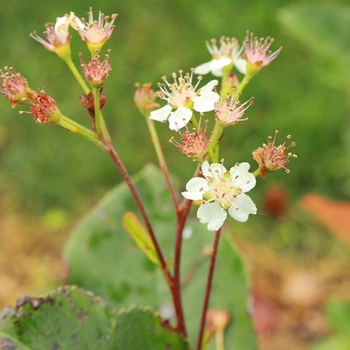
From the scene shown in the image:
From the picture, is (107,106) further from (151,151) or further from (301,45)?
(301,45)

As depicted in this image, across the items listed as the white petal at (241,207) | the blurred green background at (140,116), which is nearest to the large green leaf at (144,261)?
the white petal at (241,207)

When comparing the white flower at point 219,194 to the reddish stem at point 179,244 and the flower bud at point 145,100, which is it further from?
the flower bud at point 145,100

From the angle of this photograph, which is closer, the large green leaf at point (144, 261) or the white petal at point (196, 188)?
the white petal at point (196, 188)

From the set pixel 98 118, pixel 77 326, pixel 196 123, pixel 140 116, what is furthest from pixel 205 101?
pixel 140 116

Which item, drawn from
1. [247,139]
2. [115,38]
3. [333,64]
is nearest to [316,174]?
[247,139]

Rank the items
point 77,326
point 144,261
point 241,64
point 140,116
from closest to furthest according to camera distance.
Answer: point 77,326 → point 241,64 → point 144,261 → point 140,116

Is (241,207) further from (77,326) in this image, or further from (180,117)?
(77,326)
